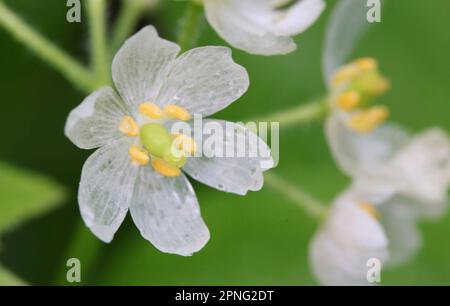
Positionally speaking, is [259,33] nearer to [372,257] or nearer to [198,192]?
[372,257]

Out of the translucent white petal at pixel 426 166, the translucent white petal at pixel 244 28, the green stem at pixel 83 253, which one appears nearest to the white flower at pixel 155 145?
the translucent white petal at pixel 244 28

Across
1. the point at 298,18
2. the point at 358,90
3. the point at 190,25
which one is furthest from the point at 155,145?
the point at 358,90

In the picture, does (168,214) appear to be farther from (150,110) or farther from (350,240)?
(350,240)

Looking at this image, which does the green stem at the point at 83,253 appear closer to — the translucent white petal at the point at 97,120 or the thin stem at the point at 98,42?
the thin stem at the point at 98,42

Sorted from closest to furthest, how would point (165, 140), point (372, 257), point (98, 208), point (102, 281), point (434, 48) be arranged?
1. point (98, 208)
2. point (165, 140)
3. point (372, 257)
4. point (102, 281)
5. point (434, 48)

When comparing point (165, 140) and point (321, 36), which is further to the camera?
point (321, 36)

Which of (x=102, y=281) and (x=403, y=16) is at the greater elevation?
(x=403, y=16)
